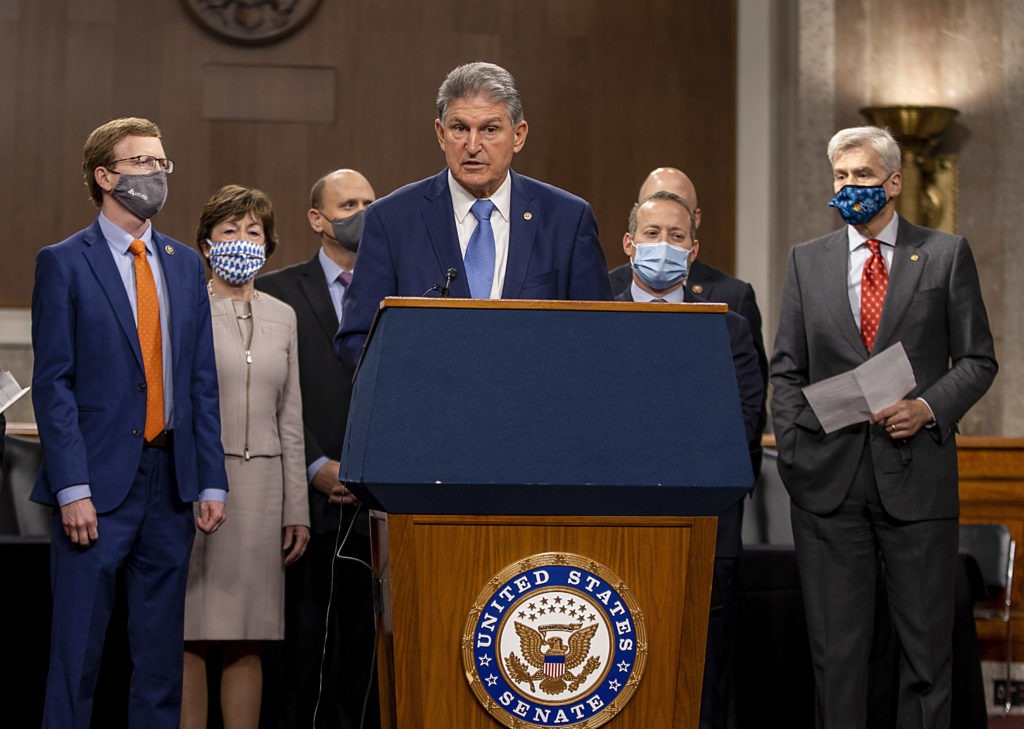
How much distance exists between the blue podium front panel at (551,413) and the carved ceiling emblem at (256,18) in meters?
5.67

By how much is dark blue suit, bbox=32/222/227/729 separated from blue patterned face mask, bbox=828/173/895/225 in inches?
68.7

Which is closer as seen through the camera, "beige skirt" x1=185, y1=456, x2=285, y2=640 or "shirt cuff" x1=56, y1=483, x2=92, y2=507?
"shirt cuff" x1=56, y1=483, x2=92, y2=507

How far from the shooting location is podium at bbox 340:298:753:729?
1910mm

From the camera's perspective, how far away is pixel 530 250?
2551 millimetres

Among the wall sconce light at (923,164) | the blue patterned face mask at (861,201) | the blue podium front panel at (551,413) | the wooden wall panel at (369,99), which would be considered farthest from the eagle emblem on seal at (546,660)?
the wooden wall panel at (369,99)

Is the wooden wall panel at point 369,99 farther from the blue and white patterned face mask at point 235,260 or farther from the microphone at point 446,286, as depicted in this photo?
the microphone at point 446,286

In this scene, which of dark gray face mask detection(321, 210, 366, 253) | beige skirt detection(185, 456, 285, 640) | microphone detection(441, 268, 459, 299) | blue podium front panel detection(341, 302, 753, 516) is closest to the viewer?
blue podium front panel detection(341, 302, 753, 516)

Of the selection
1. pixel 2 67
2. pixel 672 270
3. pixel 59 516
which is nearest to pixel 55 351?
pixel 59 516

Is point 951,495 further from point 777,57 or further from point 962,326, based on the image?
point 777,57

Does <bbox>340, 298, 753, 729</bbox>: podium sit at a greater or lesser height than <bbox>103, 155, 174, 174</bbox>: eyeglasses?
lesser

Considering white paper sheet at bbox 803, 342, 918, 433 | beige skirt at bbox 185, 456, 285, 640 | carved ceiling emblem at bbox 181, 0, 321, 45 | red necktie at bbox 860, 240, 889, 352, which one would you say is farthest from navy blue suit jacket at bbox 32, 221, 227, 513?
carved ceiling emblem at bbox 181, 0, 321, 45

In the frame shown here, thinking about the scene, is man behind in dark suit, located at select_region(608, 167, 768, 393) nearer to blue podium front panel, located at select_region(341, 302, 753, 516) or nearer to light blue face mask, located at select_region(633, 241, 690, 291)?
light blue face mask, located at select_region(633, 241, 690, 291)

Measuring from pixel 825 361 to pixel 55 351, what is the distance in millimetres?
1933

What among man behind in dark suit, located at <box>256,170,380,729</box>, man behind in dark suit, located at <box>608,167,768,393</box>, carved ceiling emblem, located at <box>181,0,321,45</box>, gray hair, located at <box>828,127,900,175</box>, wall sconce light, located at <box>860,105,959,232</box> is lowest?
man behind in dark suit, located at <box>256,170,380,729</box>
